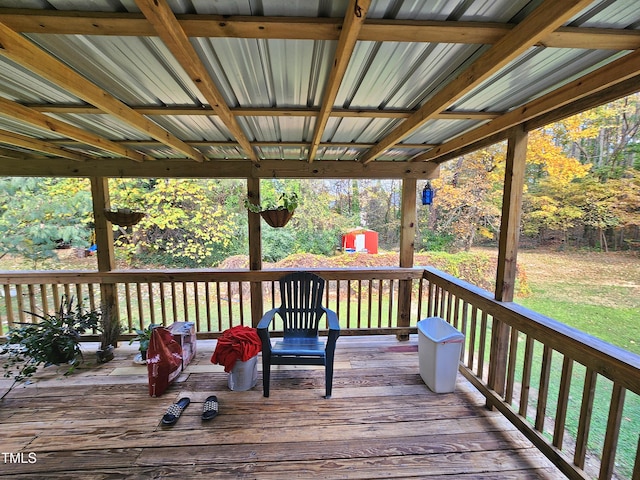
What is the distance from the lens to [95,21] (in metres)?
0.94

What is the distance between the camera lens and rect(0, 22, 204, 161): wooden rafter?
101 centimetres

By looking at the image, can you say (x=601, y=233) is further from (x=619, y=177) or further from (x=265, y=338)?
(x=265, y=338)

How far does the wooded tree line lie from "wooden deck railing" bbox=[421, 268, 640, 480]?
169 inches

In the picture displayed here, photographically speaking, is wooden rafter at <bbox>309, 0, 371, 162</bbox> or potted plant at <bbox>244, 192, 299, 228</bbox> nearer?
wooden rafter at <bbox>309, 0, 371, 162</bbox>

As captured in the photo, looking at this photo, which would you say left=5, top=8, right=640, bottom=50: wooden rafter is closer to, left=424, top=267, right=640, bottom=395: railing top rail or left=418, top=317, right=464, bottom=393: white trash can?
left=424, top=267, right=640, bottom=395: railing top rail

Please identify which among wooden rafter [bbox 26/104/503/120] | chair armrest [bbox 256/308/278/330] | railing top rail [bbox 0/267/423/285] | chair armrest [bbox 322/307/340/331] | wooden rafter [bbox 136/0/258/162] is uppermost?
wooden rafter [bbox 26/104/503/120]

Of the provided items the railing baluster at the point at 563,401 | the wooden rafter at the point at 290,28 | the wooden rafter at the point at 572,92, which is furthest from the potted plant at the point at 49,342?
the wooden rafter at the point at 572,92

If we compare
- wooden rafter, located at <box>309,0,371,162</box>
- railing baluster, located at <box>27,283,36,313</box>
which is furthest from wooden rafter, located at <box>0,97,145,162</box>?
railing baluster, located at <box>27,283,36,313</box>

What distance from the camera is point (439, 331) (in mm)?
2500

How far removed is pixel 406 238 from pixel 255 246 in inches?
74.2

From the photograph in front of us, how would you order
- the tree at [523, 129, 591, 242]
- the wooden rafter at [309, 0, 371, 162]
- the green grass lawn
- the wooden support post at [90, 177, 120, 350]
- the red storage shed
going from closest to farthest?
1. the wooden rafter at [309, 0, 371, 162]
2. the wooden support post at [90, 177, 120, 350]
3. the green grass lawn
4. the tree at [523, 129, 591, 242]
5. the red storage shed

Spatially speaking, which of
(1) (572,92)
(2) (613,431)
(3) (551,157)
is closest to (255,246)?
(1) (572,92)

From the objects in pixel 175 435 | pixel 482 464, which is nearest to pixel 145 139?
pixel 175 435

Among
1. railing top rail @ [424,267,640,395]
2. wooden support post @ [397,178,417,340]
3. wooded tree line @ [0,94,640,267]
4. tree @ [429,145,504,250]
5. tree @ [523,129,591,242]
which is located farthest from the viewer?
→ tree @ [429,145,504,250]
